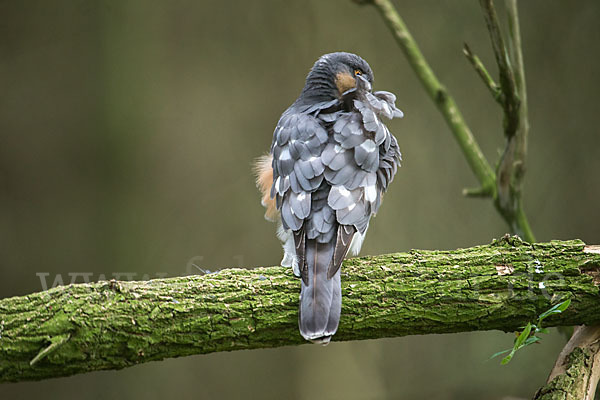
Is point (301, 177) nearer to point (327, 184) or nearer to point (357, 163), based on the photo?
point (327, 184)

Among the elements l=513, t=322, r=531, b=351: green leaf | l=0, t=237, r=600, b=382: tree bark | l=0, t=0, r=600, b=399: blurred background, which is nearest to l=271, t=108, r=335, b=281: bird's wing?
l=0, t=237, r=600, b=382: tree bark

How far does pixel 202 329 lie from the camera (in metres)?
1.88

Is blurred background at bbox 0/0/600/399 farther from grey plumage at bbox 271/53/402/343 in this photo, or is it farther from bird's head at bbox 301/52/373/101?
grey plumage at bbox 271/53/402/343

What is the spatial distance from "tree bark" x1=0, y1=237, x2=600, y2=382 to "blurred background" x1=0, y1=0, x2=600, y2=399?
261cm

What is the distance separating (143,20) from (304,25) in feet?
4.38

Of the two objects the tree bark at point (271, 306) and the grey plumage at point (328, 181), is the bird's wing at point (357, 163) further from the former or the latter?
the tree bark at point (271, 306)

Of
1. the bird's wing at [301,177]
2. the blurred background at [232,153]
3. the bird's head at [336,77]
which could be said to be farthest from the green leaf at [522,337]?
the blurred background at [232,153]

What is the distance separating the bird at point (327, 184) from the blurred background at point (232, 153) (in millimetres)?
2234

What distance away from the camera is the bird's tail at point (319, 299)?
1.86m

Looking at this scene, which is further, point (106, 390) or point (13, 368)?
point (106, 390)

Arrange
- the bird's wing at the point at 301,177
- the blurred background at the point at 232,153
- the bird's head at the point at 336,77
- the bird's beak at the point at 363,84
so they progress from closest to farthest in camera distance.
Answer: the bird's wing at the point at 301,177, the bird's beak at the point at 363,84, the bird's head at the point at 336,77, the blurred background at the point at 232,153

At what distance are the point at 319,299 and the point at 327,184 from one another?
52 cm

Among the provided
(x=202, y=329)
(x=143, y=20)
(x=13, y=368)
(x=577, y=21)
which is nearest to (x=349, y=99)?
(x=202, y=329)

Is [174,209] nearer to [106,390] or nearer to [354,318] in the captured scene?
[106,390]
